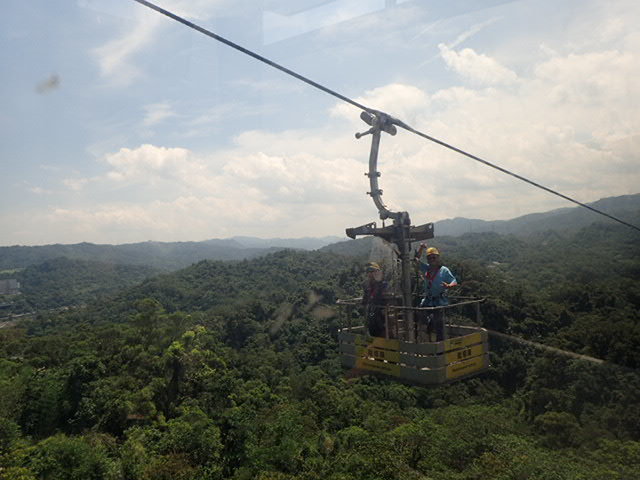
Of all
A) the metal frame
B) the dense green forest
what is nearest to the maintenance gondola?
the metal frame

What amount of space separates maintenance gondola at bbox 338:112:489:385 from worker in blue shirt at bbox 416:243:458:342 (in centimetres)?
7

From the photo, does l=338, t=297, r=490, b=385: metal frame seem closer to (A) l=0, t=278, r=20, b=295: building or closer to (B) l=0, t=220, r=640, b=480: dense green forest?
(B) l=0, t=220, r=640, b=480: dense green forest

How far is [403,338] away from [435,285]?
2.55 ft

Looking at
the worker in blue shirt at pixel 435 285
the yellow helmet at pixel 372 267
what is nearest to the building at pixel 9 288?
the yellow helmet at pixel 372 267

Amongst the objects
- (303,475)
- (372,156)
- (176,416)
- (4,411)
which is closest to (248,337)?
(176,416)

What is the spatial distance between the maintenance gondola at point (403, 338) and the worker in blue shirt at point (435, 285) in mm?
71

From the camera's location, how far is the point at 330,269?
89438mm

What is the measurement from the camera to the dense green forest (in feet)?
67.5

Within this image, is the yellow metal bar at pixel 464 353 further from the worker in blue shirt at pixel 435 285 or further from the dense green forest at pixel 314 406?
the dense green forest at pixel 314 406

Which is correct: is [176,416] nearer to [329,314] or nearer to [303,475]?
[303,475]

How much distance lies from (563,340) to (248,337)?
110 ft

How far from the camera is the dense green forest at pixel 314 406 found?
20.6 m

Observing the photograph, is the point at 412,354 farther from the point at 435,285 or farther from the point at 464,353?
the point at 435,285

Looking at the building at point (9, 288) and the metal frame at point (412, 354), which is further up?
the metal frame at point (412, 354)
